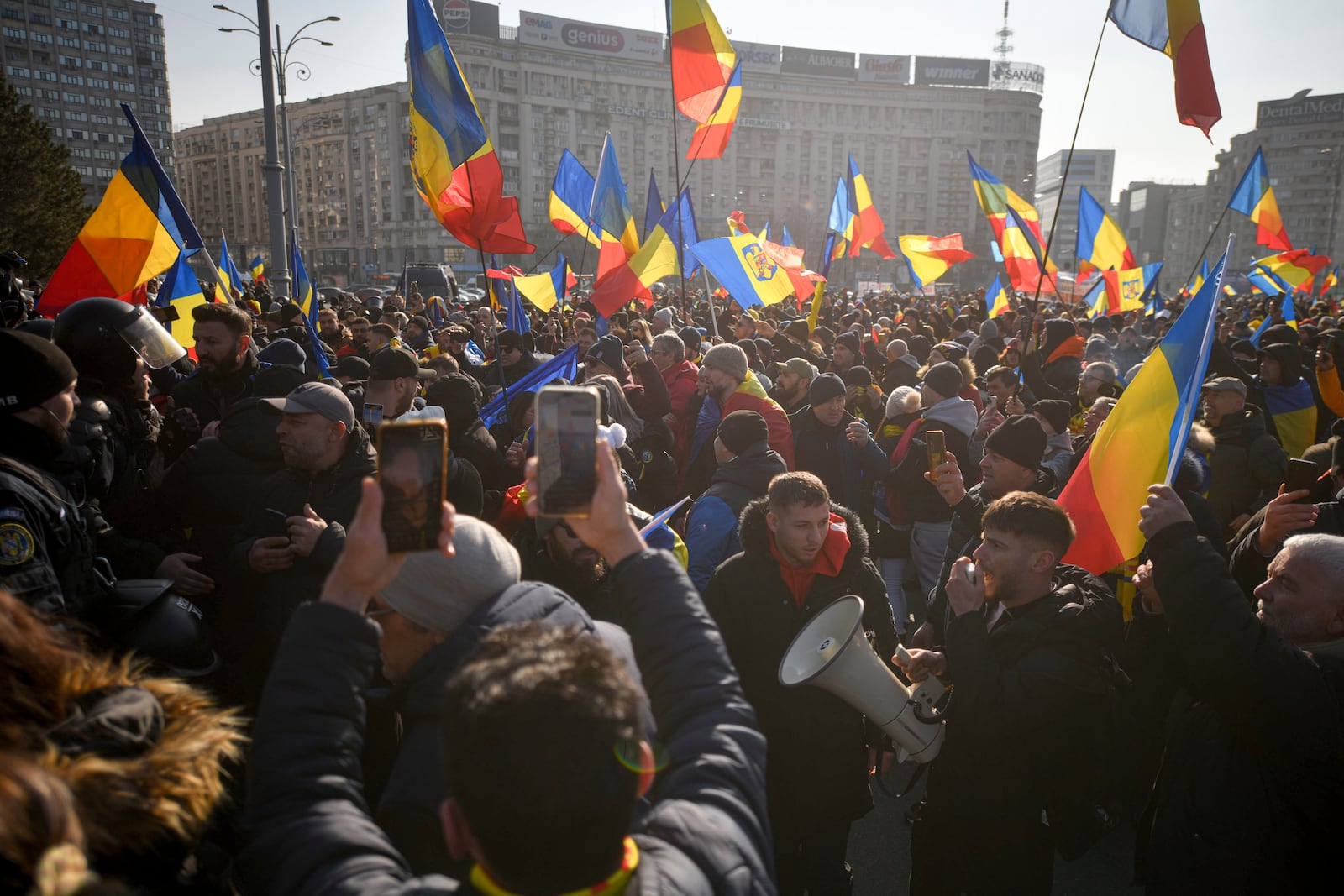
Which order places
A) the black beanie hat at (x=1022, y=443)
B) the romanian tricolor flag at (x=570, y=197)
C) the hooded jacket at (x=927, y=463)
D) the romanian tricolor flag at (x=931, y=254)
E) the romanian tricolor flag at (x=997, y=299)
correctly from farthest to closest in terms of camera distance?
the romanian tricolor flag at (x=997, y=299) < the romanian tricolor flag at (x=931, y=254) < the romanian tricolor flag at (x=570, y=197) < the hooded jacket at (x=927, y=463) < the black beanie hat at (x=1022, y=443)

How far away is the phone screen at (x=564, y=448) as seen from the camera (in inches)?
49.5

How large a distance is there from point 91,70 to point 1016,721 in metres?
141

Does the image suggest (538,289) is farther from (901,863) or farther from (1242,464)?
(901,863)

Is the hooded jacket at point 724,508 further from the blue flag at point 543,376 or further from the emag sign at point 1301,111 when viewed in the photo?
the emag sign at point 1301,111

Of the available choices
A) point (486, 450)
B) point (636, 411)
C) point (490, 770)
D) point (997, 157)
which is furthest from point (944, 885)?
point (997, 157)

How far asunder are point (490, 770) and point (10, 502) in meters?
1.67

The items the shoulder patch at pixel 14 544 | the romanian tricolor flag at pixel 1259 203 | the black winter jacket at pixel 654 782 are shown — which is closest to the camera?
the black winter jacket at pixel 654 782

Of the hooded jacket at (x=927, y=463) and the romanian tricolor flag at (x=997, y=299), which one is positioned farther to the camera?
the romanian tricolor flag at (x=997, y=299)

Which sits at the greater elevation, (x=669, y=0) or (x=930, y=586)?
→ (x=669, y=0)

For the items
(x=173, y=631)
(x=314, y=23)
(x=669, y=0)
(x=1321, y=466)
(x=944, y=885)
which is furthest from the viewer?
(x=314, y=23)

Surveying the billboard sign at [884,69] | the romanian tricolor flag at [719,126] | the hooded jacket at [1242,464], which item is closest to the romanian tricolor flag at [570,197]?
the romanian tricolor flag at [719,126]

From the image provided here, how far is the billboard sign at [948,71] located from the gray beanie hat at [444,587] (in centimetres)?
10895

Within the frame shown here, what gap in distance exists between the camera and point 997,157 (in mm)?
94312

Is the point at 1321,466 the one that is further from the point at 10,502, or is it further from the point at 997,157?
the point at 997,157
